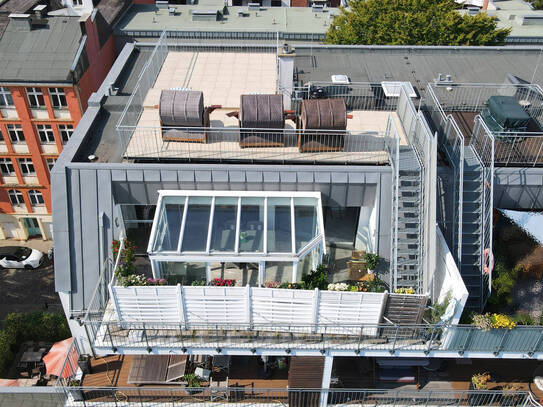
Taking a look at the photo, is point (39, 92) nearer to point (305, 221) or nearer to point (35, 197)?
point (35, 197)

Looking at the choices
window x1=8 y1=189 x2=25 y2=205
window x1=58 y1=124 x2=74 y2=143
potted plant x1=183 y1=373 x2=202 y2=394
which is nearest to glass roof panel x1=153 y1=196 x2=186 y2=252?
potted plant x1=183 y1=373 x2=202 y2=394

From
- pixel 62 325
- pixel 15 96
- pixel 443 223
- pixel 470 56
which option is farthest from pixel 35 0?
pixel 443 223

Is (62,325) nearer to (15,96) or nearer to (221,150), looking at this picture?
(221,150)

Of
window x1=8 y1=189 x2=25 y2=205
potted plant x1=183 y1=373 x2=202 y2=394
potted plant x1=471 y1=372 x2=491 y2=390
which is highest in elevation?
potted plant x1=471 y1=372 x2=491 y2=390

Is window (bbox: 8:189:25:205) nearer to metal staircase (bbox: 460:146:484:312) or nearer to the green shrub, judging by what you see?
metal staircase (bbox: 460:146:484:312)

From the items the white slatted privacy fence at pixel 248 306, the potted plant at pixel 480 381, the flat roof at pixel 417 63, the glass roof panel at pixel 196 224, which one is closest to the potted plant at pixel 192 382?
the white slatted privacy fence at pixel 248 306

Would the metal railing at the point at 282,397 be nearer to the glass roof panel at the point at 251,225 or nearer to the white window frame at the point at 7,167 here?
the glass roof panel at the point at 251,225
